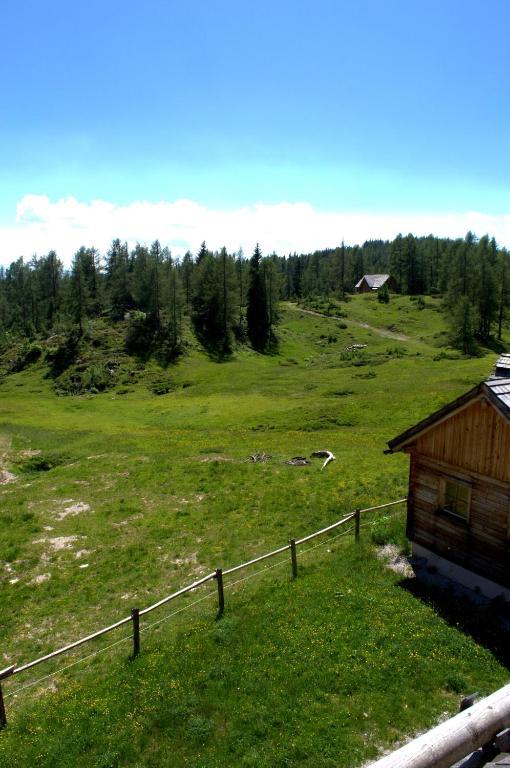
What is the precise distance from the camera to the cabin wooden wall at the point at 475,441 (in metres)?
17.0

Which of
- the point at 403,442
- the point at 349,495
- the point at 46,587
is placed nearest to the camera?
the point at 403,442

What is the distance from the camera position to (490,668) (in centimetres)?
1423

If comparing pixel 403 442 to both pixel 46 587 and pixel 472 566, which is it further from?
pixel 46 587

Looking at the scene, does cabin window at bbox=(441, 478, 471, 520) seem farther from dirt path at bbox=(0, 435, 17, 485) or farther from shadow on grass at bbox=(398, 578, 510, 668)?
dirt path at bbox=(0, 435, 17, 485)

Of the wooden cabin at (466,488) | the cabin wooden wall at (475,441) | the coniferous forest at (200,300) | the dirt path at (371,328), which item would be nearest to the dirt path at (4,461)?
the wooden cabin at (466,488)

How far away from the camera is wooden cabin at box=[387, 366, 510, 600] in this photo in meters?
17.1

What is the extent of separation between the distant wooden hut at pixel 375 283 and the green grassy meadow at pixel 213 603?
115987 millimetres

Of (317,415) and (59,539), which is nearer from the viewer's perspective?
(59,539)

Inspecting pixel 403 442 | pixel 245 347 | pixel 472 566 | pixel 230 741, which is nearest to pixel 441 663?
pixel 472 566

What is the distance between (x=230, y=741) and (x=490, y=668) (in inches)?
292

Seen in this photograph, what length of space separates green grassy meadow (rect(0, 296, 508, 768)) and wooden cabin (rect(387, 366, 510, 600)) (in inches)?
92.4

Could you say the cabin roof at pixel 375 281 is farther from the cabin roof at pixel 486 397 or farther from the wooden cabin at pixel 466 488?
the cabin roof at pixel 486 397

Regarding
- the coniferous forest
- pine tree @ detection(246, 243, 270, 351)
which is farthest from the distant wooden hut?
pine tree @ detection(246, 243, 270, 351)

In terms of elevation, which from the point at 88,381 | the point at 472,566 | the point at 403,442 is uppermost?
the point at 403,442
